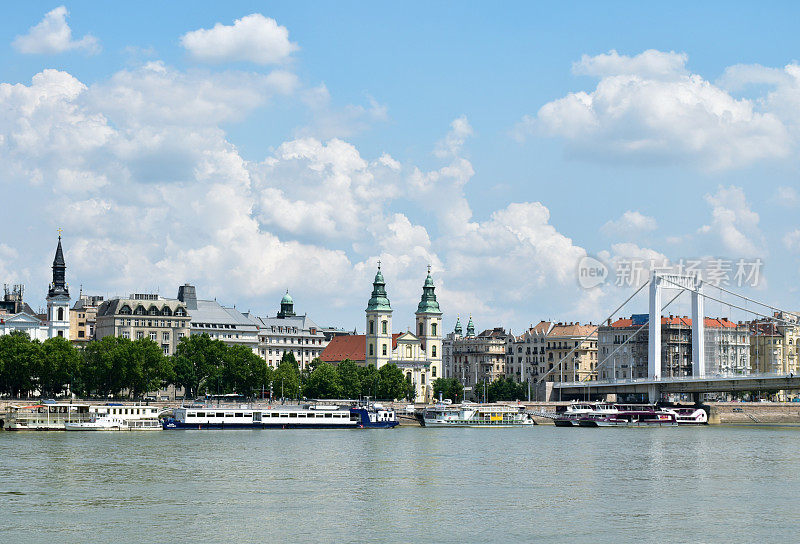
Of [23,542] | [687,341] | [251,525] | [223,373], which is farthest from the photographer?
[687,341]

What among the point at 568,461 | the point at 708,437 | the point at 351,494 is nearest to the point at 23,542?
the point at 351,494

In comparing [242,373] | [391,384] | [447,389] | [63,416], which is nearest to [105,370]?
[242,373]

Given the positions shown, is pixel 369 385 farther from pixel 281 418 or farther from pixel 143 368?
pixel 281 418

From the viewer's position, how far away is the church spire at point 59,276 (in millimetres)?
152625

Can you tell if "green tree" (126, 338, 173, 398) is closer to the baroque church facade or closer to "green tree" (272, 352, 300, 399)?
"green tree" (272, 352, 300, 399)

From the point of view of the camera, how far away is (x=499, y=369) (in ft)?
634

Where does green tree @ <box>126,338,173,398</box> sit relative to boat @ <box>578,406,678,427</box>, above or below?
→ above

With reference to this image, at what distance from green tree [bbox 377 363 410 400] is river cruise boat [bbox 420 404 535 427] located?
29.2 m

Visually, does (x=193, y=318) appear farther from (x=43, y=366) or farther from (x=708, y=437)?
(x=708, y=437)

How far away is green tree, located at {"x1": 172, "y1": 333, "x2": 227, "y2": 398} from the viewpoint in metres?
125

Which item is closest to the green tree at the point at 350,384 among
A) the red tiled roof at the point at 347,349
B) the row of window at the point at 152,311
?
the row of window at the point at 152,311

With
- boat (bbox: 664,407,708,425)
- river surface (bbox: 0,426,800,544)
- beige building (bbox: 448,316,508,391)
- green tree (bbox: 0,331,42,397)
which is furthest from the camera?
beige building (bbox: 448,316,508,391)

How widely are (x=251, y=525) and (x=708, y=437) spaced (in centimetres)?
5783

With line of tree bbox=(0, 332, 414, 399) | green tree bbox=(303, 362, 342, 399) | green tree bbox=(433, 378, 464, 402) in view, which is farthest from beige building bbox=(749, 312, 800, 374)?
green tree bbox=(303, 362, 342, 399)
